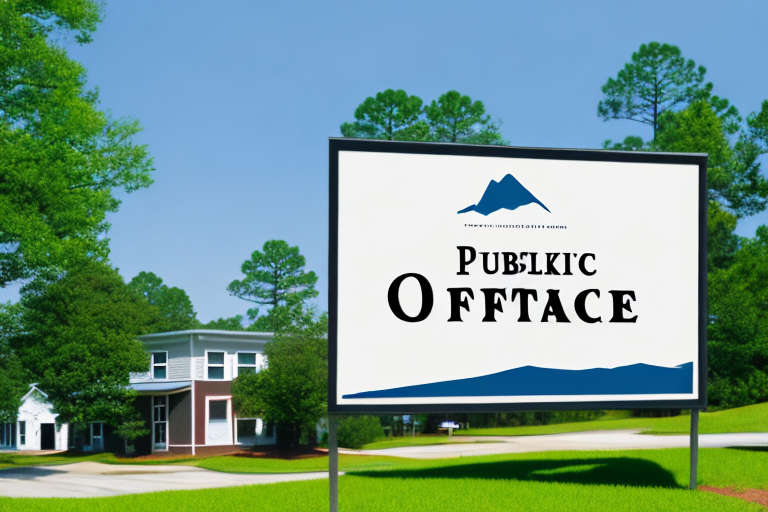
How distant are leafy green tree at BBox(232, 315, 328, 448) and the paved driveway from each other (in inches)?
169

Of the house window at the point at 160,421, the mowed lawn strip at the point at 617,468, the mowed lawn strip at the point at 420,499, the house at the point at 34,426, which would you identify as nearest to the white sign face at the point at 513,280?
the mowed lawn strip at the point at 420,499

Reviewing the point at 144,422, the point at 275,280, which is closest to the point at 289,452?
the point at 144,422

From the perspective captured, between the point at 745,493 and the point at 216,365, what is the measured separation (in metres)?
27.8

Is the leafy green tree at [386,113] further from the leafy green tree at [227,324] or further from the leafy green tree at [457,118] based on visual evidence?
the leafy green tree at [227,324]

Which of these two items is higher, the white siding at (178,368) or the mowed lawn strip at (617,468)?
the mowed lawn strip at (617,468)

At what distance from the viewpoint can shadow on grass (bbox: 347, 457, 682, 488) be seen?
1906 centimetres

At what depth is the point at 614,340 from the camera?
15.9 m

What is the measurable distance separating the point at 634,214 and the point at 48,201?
23.8 m

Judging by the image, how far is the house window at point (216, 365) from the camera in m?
40.7

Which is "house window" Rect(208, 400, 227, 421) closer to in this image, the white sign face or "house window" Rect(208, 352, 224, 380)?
"house window" Rect(208, 352, 224, 380)

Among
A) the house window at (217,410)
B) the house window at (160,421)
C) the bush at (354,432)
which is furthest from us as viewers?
the house window at (160,421)

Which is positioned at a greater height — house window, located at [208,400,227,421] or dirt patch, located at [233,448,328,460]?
house window, located at [208,400,227,421]

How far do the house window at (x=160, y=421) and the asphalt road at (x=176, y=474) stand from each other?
144 inches

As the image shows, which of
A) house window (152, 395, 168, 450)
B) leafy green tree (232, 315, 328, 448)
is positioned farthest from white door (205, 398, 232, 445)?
leafy green tree (232, 315, 328, 448)
